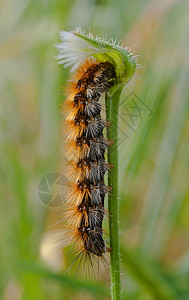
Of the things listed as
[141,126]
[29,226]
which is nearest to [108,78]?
[141,126]

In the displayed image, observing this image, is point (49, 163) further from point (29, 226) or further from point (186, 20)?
point (186, 20)

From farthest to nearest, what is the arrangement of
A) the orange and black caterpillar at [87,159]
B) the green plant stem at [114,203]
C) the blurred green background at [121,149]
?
the blurred green background at [121,149] < the orange and black caterpillar at [87,159] < the green plant stem at [114,203]

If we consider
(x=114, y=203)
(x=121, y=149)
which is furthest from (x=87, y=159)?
(x=121, y=149)

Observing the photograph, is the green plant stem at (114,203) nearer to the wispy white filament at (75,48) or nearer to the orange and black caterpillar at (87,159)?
the wispy white filament at (75,48)

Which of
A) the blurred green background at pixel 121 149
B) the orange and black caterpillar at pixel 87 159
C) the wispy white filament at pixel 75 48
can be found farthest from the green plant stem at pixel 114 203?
the blurred green background at pixel 121 149

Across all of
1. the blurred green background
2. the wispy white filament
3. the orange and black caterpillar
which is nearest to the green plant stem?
the wispy white filament

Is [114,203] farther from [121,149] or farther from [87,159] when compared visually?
[121,149]

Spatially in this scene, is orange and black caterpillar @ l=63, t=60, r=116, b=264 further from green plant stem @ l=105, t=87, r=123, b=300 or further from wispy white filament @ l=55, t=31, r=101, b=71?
green plant stem @ l=105, t=87, r=123, b=300
